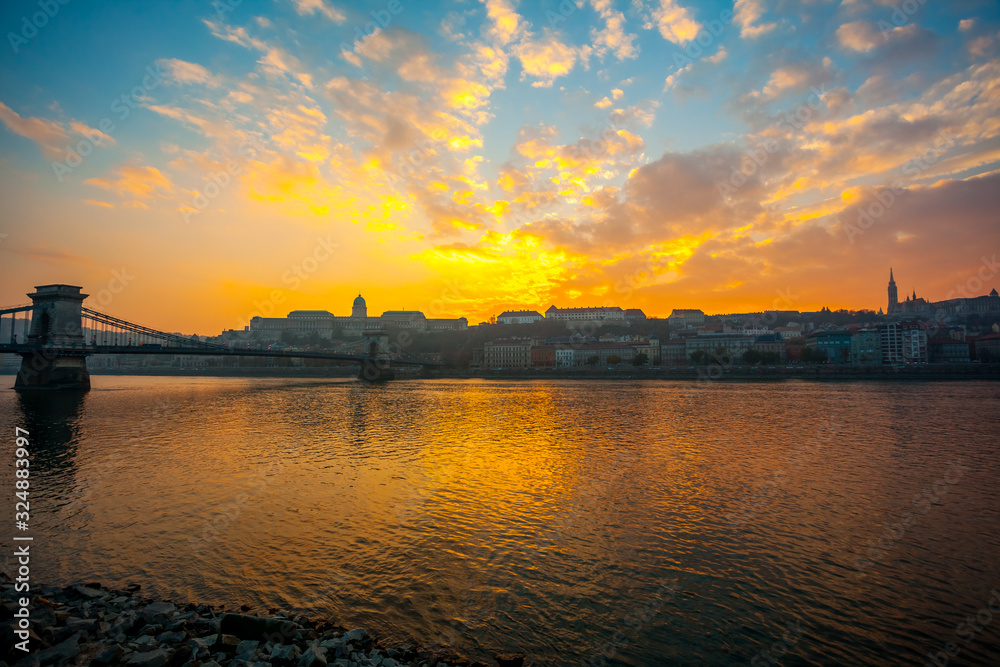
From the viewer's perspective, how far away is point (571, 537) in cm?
897

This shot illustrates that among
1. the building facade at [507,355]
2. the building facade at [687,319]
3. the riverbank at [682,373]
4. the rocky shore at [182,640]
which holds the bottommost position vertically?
the riverbank at [682,373]

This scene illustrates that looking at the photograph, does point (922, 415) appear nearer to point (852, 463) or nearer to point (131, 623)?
point (852, 463)

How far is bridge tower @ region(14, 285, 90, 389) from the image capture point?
4541 centimetres

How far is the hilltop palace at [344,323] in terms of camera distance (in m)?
152

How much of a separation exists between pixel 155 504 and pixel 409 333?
13588cm

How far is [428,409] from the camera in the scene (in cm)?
3350

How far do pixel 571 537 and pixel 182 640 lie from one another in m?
6.12

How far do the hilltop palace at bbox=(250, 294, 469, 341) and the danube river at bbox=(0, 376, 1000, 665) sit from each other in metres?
137

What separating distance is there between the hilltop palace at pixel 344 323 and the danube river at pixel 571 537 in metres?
137

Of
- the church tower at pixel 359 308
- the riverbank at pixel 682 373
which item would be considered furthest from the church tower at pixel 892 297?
the church tower at pixel 359 308

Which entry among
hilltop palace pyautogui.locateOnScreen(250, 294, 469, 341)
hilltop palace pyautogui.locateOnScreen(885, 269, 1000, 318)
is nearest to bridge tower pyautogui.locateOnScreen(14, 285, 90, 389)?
hilltop palace pyautogui.locateOnScreen(250, 294, 469, 341)

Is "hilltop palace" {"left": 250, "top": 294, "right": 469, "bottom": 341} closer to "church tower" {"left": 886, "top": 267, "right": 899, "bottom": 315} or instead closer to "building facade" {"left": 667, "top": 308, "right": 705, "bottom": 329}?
"building facade" {"left": 667, "top": 308, "right": 705, "bottom": 329}

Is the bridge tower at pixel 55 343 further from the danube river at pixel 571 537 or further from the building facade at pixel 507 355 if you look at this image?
the building facade at pixel 507 355

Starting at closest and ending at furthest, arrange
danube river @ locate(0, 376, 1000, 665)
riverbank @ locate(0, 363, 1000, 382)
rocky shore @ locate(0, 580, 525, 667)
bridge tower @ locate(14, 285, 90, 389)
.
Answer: rocky shore @ locate(0, 580, 525, 667)
danube river @ locate(0, 376, 1000, 665)
bridge tower @ locate(14, 285, 90, 389)
riverbank @ locate(0, 363, 1000, 382)
